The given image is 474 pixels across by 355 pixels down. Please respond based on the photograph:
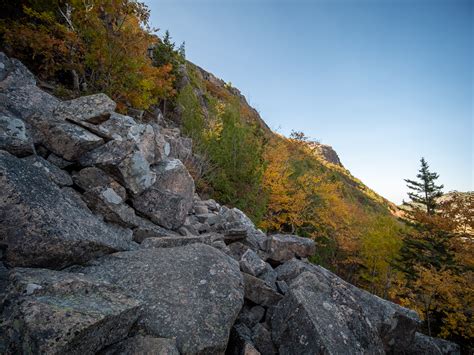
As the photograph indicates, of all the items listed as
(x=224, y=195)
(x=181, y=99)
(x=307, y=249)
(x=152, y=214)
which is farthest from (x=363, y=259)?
(x=152, y=214)

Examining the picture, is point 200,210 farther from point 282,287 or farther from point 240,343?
point 240,343

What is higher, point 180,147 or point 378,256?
point 180,147

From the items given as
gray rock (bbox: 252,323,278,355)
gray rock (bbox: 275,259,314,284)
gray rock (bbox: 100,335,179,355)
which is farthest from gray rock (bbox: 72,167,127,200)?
gray rock (bbox: 275,259,314,284)

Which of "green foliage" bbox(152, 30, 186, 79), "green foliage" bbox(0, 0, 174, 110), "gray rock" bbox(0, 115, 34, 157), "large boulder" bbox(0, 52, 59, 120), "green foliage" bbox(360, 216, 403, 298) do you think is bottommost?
"green foliage" bbox(360, 216, 403, 298)

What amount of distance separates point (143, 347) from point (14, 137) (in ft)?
13.9

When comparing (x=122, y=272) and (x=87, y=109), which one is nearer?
(x=122, y=272)

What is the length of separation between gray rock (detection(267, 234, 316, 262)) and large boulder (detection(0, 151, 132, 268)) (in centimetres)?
464

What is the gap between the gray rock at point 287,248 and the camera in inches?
278

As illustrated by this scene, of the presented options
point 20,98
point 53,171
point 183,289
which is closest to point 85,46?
point 20,98

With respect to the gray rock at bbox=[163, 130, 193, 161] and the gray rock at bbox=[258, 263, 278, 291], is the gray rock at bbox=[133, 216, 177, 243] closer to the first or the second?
the gray rock at bbox=[258, 263, 278, 291]

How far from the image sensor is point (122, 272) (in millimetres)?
3486

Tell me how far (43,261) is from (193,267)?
193 centimetres

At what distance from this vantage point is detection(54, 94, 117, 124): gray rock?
5.76m

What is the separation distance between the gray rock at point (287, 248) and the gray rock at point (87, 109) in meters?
5.88
